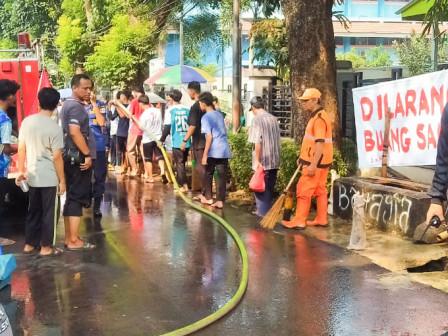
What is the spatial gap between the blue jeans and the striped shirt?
0.60 ft

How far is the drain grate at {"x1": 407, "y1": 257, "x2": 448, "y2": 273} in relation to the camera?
6570 mm

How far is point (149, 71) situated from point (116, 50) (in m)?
1.43

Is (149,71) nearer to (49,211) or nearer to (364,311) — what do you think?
(49,211)

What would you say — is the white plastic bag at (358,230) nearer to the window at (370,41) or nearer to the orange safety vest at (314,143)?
the orange safety vest at (314,143)

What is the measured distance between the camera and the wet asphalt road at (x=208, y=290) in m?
4.70

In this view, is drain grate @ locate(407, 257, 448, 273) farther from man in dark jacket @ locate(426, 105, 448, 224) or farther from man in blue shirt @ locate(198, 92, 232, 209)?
man in blue shirt @ locate(198, 92, 232, 209)

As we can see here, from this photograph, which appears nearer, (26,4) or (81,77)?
(81,77)

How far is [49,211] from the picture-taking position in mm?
6438

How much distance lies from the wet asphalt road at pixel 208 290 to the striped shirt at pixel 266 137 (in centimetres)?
107

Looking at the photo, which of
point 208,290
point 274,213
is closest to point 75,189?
point 208,290

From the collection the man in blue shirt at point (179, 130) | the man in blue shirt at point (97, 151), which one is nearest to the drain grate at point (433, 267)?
the man in blue shirt at point (97, 151)

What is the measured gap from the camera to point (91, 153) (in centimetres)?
777

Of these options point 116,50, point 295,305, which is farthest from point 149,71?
point 295,305

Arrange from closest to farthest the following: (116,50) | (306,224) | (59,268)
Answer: (59,268), (306,224), (116,50)
